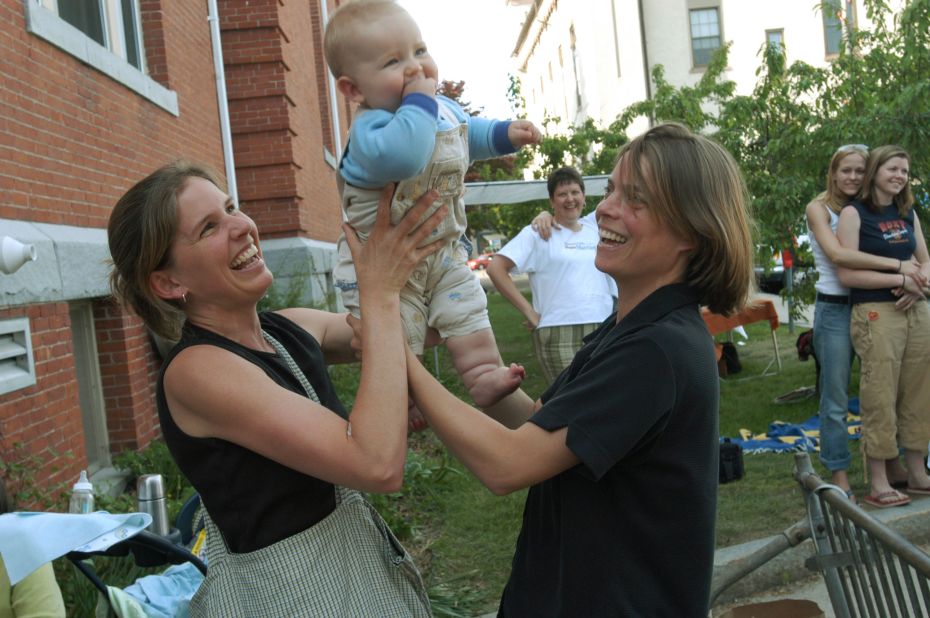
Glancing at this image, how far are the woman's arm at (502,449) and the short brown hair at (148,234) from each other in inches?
29.6

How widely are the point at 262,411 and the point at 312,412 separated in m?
0.10

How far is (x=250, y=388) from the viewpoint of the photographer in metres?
1.92

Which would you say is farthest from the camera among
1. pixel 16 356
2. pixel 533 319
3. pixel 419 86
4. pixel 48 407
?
pixel 533 319

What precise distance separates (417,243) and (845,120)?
6.92 meters

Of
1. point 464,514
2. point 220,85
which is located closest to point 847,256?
point 464,514

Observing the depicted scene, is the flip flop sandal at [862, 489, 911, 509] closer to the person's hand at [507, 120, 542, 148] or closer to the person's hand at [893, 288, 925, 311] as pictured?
the person's hand at [893, 288, 925, 311]

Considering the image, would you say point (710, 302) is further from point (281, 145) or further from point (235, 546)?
point (281, 145)

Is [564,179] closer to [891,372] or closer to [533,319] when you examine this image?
[533,319]

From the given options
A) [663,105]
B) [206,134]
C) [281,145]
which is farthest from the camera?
[663,105]

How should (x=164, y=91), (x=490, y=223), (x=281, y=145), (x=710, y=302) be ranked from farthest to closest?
1. (x=490, y=223)
2. (x=281, y=145)
3. (x=164, y=91)
4. (x=710, y=302)

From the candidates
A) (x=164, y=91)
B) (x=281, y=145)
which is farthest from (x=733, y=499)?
(x=281, y=145)

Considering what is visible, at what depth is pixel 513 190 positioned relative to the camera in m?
9.53

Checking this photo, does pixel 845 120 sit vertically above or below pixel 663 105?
below

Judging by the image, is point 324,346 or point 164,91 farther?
point 164,91
